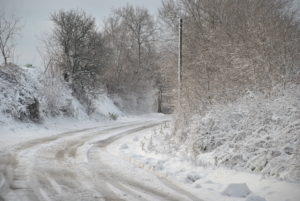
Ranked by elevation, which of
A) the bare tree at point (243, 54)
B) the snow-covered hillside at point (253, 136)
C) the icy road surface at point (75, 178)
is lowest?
the icy road surface at point (75, 178)

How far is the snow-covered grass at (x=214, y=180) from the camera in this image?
684 cm

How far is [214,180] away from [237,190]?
3.97 feet

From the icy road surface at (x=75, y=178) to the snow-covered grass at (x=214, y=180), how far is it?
0.31m

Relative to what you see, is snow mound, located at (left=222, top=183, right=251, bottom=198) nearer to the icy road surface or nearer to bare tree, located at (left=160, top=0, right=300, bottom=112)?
the icy road surface

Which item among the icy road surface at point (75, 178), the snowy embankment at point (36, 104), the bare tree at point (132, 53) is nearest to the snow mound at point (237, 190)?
the icy road surface at point (75, 178)

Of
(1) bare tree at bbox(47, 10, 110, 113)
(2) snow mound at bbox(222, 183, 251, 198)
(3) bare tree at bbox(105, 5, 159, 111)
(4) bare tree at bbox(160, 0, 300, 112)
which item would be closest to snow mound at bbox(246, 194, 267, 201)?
(2) snow mound at bbox(222, 183, 251, 198)

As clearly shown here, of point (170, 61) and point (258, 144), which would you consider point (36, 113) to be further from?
point (258, 144)

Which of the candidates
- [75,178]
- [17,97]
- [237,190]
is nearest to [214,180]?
[237,190]

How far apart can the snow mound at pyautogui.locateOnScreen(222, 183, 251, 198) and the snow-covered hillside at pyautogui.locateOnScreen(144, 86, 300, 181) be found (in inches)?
36.6

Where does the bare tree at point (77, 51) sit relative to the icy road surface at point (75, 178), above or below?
above

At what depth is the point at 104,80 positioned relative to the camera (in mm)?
40156

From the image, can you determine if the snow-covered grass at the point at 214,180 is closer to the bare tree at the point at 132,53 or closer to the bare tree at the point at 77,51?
the bare tree at the point at 77,51

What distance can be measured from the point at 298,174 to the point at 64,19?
2656cm

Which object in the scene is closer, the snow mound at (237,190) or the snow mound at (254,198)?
the snow mound at (254,198)
